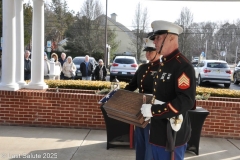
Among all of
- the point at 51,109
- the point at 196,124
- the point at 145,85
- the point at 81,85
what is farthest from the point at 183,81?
the point at 81,85

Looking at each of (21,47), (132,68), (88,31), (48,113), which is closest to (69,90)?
(48,113)

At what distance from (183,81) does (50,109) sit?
4157 mm

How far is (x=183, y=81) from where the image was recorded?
247cm

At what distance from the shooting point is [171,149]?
261 centimetres

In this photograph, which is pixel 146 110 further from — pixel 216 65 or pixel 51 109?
pixel 216 65

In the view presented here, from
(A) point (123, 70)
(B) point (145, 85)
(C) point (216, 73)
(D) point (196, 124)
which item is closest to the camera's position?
(B) point (145, 85)

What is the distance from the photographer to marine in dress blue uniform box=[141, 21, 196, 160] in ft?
8.07

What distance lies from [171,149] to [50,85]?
5.11m

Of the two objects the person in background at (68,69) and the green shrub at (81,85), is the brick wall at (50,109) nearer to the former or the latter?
the green shrub at (81,85)

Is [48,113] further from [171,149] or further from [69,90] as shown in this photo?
[171,149]

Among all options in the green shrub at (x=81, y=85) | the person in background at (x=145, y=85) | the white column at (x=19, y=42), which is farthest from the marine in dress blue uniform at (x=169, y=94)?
the white column at (x=19, y=42)

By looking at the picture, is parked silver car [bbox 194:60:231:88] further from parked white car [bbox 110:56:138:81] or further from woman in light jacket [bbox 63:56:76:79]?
woman in light jacket [bbox 63:56:76:79]

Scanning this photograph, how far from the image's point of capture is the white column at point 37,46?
670 cm

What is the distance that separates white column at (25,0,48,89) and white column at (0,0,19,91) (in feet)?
1.82
